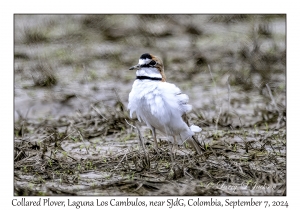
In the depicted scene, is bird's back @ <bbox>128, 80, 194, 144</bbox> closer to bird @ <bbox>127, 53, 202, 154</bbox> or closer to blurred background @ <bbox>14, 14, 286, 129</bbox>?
bird @ <bbox>127, 53, 202, 154</bbox>

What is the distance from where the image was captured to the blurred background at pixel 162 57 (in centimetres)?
878

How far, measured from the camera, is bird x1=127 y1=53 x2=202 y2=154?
6.17 meters

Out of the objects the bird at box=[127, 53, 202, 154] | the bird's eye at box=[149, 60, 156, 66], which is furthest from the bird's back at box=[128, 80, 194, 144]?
the bird's eye at box=[149, 60, 156, 66]

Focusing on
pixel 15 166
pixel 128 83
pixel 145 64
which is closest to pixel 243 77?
pixel 128 83

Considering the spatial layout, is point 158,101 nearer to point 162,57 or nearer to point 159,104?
point 159,104

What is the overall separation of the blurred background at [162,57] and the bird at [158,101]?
1.22 m

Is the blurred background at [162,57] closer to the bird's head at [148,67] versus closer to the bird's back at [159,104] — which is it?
the bird's back at [159,104]

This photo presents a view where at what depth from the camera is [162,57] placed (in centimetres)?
1109

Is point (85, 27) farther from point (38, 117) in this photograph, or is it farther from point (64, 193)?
point (64, 193)

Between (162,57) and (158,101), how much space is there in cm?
501

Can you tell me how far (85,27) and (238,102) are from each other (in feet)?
15.2

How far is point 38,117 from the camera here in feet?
28.0

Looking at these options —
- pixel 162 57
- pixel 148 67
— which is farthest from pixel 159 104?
pixel 162 57

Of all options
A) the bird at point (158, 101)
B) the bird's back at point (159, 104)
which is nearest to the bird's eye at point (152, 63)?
the bird at point (158, 101)
